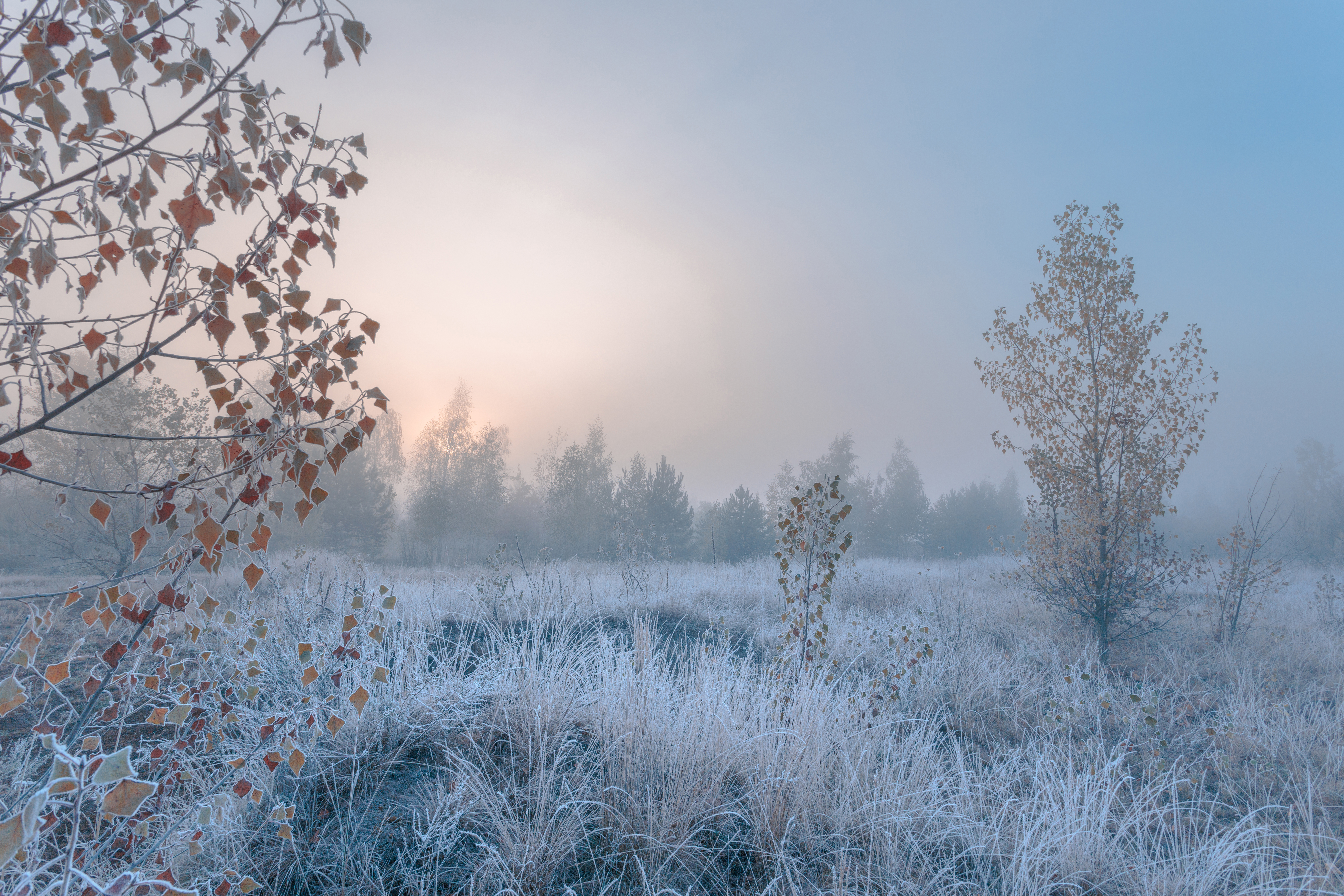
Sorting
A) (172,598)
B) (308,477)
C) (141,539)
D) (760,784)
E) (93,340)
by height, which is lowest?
(760,784)

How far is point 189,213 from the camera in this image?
117cm

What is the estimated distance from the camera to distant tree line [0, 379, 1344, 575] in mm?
12242

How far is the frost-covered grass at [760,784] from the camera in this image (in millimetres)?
2166

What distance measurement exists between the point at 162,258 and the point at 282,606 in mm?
4483

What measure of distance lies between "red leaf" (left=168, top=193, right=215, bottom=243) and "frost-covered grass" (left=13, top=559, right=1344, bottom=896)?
1896 mm

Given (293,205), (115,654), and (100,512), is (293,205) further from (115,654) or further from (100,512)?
(115,654)

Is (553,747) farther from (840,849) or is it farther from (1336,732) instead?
(1336,732)

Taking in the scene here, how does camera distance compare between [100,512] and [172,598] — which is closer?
[100,512]

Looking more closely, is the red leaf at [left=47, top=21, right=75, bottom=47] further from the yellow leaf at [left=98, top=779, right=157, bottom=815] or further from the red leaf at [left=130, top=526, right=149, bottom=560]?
the yellow leaf at [left=98, top=779, right=157, bottom=815]

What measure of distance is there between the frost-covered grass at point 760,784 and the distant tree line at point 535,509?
860cm

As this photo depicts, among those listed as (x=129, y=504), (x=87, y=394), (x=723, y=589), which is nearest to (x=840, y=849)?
(x=87, y=394)

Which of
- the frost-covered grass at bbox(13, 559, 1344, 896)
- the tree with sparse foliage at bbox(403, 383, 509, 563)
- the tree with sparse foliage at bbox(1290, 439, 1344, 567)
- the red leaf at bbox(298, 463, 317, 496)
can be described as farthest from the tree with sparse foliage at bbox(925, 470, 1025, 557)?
the red leaf at bbox(298, 463, 317, 496)

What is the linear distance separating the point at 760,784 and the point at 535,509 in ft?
99.5

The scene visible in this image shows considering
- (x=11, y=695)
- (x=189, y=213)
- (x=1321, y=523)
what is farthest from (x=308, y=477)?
(x=1321, y=523)
